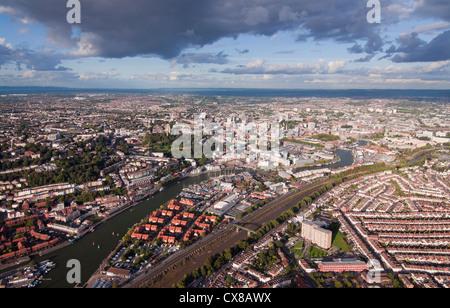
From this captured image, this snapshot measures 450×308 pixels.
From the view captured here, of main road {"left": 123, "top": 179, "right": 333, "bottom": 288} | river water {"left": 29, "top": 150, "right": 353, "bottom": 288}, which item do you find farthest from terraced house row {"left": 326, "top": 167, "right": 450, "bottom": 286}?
river water {"left": 29, "top": 150, "right": 353, "bottom": 288}

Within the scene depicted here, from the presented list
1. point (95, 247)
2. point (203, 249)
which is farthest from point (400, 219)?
point (95, 247)

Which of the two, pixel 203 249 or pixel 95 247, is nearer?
pixel 203 249

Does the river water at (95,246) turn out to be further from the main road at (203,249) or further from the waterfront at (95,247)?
the main road at (203,249)

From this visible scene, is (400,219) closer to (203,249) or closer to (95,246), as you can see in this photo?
(203,249)

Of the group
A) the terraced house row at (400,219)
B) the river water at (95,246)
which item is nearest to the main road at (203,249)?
the river water at (95,246)

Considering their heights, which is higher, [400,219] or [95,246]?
[400,219]

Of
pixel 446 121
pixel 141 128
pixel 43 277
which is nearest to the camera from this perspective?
pixel 43 277

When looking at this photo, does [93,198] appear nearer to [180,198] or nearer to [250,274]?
[180,198]
